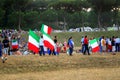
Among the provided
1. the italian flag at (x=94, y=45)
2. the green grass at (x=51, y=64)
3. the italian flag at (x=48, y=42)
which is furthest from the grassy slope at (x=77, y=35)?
the green grass at (x=51, y=64)

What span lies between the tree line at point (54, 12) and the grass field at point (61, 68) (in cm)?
4522

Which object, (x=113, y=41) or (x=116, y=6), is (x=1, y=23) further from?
(x=113, y=41)

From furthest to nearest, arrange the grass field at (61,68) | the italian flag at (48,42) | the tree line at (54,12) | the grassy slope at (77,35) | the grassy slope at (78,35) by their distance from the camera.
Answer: the tree line at (54,12) → the grassy slope at (78,35) → the grassy slope at (77,35) → the italian flag at (48,42) → the grass field at (61,68)

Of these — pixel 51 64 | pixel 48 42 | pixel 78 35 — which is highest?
pixel 78 35

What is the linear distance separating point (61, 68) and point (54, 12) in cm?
6592

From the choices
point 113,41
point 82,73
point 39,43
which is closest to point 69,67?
point 82,73

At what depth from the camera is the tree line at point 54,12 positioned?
244 ft

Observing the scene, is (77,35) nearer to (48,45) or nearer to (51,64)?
(48,45)

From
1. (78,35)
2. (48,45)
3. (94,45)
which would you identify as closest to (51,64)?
(48,45)

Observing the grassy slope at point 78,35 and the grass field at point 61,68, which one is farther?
the grassy slope at point 78,35

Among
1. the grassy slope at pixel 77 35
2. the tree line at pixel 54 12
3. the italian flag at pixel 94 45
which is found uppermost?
the tree line at pixel 54 12

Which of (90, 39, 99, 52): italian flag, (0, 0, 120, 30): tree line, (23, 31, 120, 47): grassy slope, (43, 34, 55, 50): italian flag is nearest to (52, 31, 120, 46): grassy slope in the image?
(23, 31, 120, 47): grassy slope

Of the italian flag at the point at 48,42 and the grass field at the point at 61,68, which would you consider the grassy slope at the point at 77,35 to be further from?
the grass field at the point at 61,68

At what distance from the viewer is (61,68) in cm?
2562
